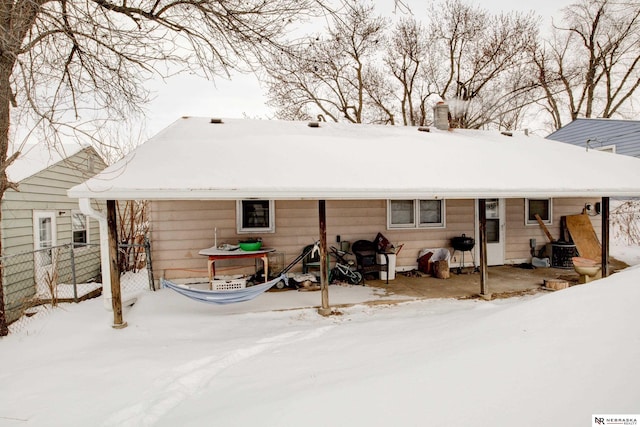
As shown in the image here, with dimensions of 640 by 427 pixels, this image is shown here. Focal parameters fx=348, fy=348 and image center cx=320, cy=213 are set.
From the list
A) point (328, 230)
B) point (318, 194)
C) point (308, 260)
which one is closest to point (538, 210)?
point (328, 230)

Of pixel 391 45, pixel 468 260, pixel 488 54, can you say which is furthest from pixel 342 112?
pixel 468 260

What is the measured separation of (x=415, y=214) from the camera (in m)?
8.46

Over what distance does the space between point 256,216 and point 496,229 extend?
20.3ft

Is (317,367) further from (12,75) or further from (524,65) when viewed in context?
(524,65)

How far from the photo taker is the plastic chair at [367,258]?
23.9 feet

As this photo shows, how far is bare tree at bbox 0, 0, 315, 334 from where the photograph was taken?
14.6 feet

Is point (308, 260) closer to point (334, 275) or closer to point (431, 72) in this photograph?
point (334, 275)

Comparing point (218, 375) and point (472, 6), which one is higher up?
point (472, 6)

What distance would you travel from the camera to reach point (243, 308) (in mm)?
5836

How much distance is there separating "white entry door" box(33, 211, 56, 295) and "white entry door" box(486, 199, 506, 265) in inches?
409

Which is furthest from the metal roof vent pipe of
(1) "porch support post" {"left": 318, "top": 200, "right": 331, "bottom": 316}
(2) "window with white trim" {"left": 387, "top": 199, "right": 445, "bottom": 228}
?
(1) "porch support post" {"left": 318, "top": 200, "right": 331, "bottom": 316}

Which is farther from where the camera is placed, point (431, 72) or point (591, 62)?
point (591, 62)

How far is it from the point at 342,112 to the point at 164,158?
47.9 ft

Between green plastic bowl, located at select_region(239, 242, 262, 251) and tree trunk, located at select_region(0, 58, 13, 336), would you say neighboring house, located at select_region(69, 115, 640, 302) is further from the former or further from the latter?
tree trunk, located at select_region(0, 58, 13, 336)
